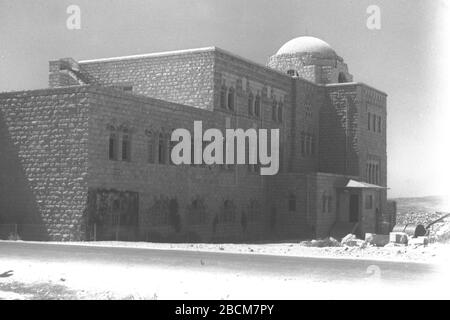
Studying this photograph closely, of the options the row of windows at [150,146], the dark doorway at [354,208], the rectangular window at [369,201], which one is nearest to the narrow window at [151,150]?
the row of windows at [150,146]

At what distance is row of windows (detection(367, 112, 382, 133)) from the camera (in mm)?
40859

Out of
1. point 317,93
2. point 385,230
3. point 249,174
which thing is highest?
point 317,93

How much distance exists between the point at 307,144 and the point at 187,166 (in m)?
12.3

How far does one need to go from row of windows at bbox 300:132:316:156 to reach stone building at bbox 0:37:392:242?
86 mm

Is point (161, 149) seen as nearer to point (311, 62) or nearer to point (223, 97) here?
point (223, 97)

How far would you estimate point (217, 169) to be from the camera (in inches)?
1189

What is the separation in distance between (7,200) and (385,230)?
76.7 feet

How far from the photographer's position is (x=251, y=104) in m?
33.5

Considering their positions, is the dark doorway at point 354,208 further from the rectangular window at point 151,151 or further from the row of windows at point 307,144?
the rectangular window at point 151,151

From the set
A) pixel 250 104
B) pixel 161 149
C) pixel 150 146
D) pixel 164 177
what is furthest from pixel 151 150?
pixel 250 104

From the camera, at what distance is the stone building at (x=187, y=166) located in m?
23.4

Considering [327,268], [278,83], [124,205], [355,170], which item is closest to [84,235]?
[124,205]

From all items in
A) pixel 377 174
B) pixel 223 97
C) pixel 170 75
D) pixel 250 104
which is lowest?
pixel 377 174
